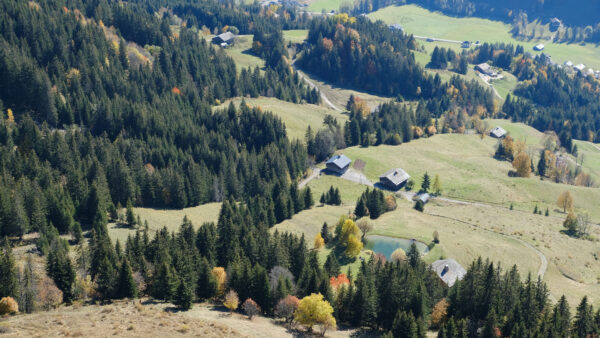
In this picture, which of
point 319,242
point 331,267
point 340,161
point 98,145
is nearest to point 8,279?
point 331,267

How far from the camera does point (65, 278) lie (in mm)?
82062

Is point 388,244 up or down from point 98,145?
down

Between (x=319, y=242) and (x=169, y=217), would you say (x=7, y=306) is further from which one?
(x=319, y=242)

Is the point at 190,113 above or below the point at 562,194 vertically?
above

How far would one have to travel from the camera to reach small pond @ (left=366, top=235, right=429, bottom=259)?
121m

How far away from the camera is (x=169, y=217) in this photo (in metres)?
134

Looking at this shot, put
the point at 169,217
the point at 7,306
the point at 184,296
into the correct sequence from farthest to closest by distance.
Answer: the point at 169,217, the point at 184,296, the point at 7,306

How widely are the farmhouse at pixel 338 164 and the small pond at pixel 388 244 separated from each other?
189ft

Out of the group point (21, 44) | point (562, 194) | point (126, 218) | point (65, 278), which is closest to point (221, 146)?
point (126, 218)

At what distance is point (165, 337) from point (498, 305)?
52595mm

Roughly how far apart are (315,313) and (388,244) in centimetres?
5208

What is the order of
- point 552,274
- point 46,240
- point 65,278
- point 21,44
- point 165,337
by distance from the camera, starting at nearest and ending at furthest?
point 165,337 → point 65,278 → point 46,240 → point 552,274 → point 21,44

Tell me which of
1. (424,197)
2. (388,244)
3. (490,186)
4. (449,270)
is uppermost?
(449,270)

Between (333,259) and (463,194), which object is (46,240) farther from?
(463,194)
